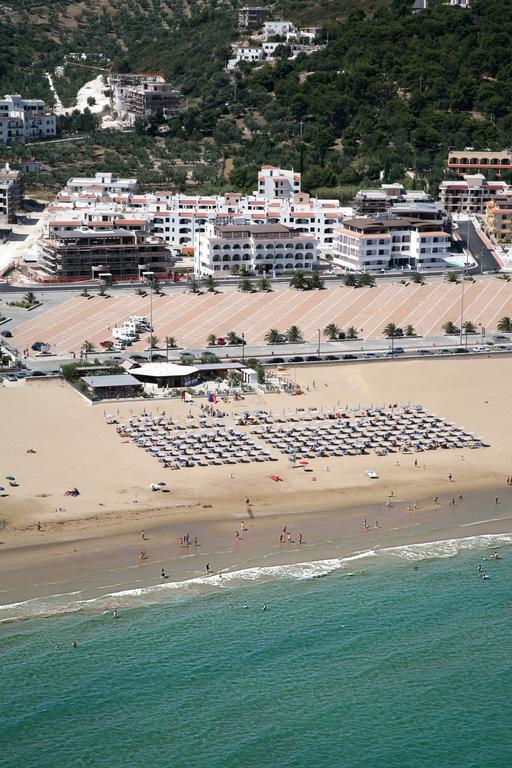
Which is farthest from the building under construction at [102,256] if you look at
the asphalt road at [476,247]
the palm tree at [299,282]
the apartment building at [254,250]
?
the asphalt road at [476,247]

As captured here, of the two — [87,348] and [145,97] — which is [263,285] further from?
[145,97]

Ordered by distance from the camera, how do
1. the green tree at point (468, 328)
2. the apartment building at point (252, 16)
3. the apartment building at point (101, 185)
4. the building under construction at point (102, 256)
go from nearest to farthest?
the green tree at point (468, 328) < the building under construction at point (102, 256) < the apartment building at point (101, 185) < the apartment building at point (252, 16)

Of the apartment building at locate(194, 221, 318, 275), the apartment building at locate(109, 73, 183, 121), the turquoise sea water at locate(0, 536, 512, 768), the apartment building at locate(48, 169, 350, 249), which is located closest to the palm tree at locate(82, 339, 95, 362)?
the apartment building at locate(194, 221, 318, 275)

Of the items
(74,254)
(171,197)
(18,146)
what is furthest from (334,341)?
(18,146)

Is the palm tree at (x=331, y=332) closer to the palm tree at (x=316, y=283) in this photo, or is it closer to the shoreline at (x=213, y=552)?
the palm tree at (x=316, y=283)

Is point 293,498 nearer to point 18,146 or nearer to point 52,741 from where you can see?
point 52,741

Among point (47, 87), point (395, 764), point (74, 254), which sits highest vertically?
point (47, 87)
